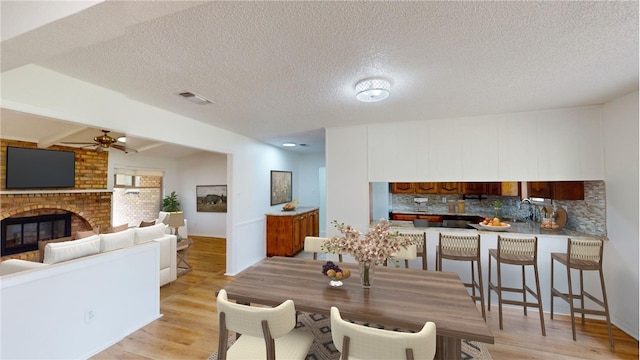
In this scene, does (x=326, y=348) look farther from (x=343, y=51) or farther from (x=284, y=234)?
(x=284, y=234)

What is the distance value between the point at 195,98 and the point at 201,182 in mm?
5378

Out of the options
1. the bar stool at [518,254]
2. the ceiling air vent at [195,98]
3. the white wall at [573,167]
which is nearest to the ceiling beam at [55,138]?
the ceiling air vent at [195,98]

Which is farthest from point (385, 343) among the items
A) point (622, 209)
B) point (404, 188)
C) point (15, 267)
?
point (404, 188)

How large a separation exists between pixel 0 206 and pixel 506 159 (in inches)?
307

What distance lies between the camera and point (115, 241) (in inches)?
109

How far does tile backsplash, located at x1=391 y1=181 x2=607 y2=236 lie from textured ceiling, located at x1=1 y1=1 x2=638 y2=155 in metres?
1.15

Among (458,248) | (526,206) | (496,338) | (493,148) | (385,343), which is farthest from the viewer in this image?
(526,206)

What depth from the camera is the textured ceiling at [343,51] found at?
1.26 meters

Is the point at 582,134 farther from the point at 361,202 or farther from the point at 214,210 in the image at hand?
the point at 214,210

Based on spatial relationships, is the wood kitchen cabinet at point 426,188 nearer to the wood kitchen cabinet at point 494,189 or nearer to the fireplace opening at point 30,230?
the wood kitchen cabinet at point 494,189

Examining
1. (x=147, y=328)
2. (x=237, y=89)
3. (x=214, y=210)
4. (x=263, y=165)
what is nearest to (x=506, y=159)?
(x=237, y=89)

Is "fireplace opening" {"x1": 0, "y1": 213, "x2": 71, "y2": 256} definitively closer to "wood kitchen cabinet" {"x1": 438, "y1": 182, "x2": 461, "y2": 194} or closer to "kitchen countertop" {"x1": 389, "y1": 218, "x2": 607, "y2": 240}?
"kitchen countertop" {"x1": 389, "y1": 218, "x2": 607, "y2": 240}

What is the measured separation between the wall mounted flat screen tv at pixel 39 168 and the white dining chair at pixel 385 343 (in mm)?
5962

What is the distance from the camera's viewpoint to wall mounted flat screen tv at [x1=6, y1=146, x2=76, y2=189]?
411 centimetres
